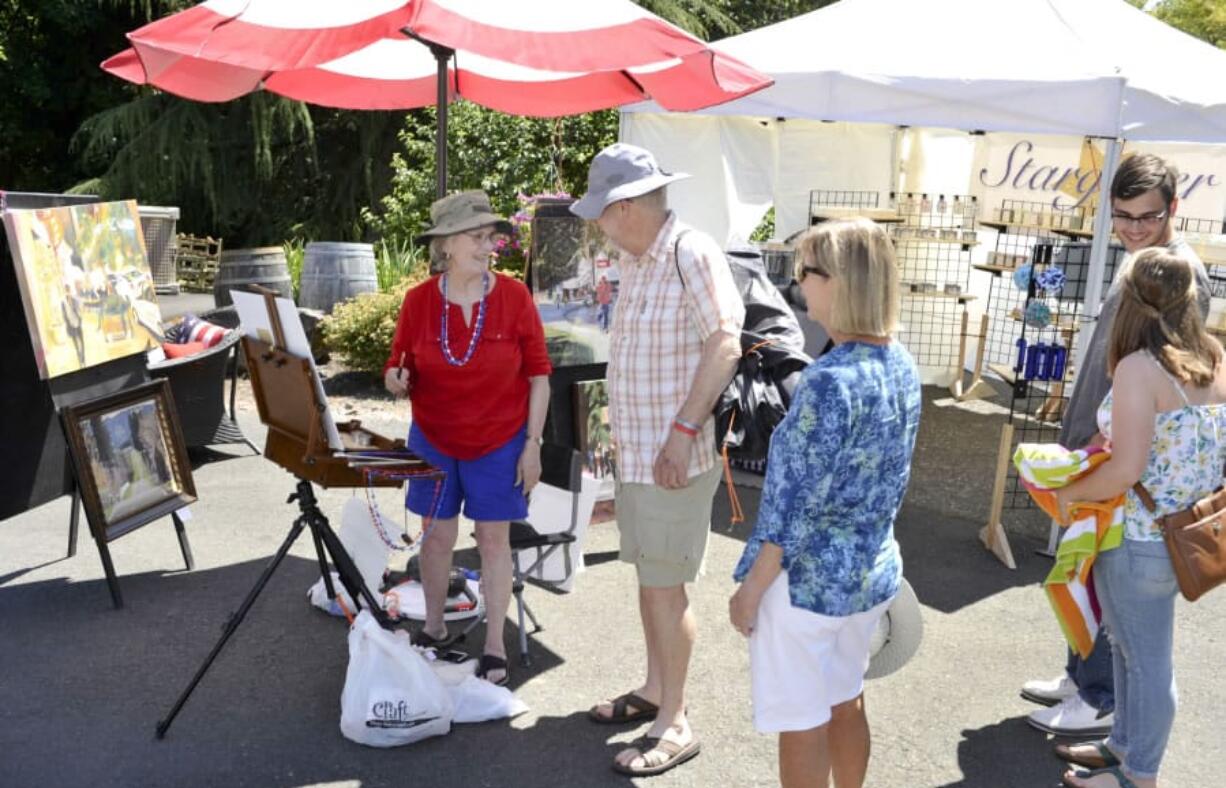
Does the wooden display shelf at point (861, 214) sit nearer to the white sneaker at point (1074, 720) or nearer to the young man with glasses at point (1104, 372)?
the young man with glasses at point (1104, 372)

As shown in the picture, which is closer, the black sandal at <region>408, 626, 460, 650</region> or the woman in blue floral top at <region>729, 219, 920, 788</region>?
the woman in blue floral top at <region>729, 219, 920, 788</region>

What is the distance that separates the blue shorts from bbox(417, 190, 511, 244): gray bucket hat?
743 mm

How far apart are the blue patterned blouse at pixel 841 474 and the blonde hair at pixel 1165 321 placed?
777 millimetres

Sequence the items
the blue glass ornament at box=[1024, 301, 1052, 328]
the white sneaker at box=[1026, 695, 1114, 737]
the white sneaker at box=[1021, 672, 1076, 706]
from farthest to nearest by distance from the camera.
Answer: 1. the blue glass ornament at box=[1024, 301, 1052, 328]
2. the white sneaker at box=[1021, 672, 1076, 706]
3. the white sneaker at box=[1026, 695, 1114, 737]

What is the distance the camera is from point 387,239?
12.9m

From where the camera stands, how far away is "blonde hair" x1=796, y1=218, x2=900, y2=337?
8.05 ft

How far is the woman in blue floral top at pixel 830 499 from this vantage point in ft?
7.86

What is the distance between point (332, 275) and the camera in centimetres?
969

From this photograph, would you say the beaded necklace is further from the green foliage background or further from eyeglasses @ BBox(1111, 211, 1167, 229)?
the green foliage background

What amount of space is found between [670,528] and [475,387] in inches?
35.4

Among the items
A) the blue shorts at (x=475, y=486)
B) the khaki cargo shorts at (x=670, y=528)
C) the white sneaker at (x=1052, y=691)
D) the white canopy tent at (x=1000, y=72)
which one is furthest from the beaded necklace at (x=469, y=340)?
the white canopy tent at (x=1000, y=72)

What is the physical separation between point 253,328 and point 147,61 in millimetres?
990

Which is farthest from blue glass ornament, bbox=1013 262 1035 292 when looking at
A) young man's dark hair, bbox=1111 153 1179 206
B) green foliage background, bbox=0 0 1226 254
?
green foliage background, bbox=0 0 1226 254

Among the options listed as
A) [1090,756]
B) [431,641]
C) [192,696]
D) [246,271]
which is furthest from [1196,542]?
[246,271]
